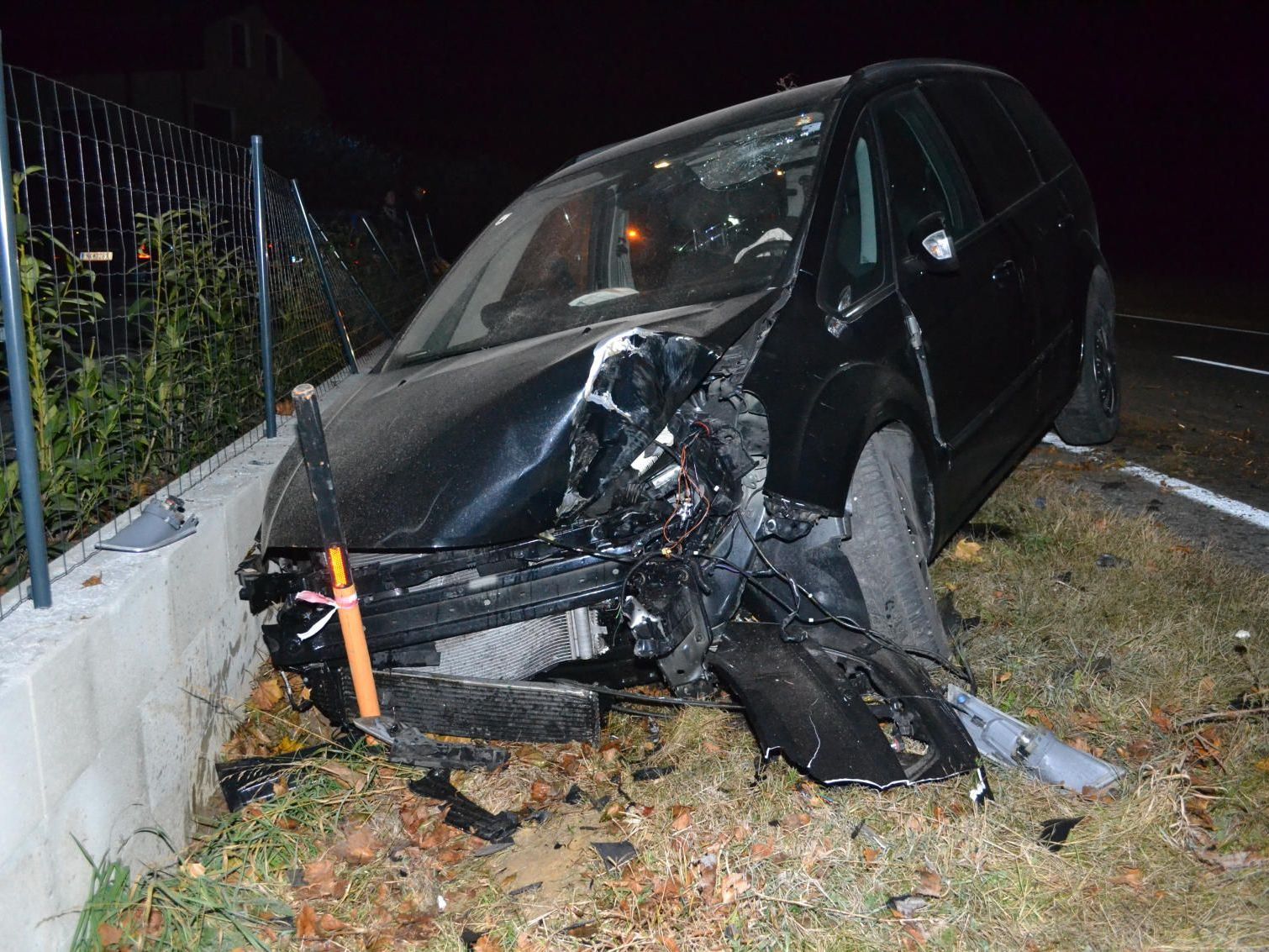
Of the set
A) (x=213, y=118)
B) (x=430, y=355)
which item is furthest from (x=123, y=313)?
(x=213, y=118)

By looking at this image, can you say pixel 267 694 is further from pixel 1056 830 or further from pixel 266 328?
pixel 1056 830

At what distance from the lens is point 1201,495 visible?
5.79 metres

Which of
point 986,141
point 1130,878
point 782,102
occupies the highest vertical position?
point 782,102

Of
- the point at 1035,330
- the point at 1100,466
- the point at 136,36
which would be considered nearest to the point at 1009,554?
the point at 1035,330

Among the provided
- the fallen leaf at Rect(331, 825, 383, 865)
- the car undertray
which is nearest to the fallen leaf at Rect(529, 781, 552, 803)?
the car undertray

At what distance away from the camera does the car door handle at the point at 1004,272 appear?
4.52 m

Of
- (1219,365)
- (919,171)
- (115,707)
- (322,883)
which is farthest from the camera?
(1219,365)

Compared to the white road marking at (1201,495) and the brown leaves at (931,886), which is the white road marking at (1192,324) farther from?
the brown leaves at (931,886)

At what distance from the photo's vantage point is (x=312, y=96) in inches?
1813

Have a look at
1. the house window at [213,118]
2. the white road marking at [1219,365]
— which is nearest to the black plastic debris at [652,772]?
the white road marking at [1219,365]

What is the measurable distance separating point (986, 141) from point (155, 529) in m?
3.68

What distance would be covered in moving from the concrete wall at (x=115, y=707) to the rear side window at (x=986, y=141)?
316cm

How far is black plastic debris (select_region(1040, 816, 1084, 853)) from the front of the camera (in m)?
3.02

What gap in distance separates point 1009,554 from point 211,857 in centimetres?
339
